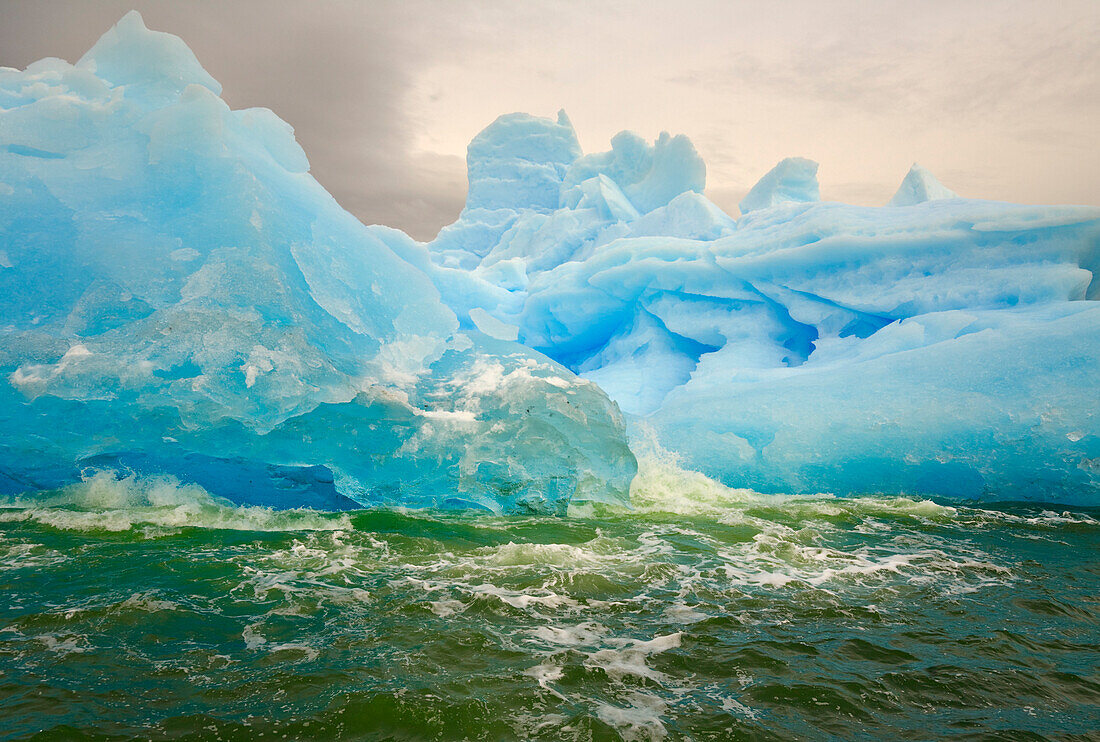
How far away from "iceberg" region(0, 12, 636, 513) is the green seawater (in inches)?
29.8

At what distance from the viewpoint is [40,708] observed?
2.26 m

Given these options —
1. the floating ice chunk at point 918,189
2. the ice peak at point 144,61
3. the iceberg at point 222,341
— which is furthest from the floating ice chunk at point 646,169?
the ice peak at point 144,61

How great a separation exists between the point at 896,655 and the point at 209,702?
2877mm

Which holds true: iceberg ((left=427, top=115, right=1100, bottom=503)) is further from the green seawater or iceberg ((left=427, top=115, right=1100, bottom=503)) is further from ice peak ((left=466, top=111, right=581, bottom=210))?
ice peak ((left=466, top=111, right=581, bottom=210))

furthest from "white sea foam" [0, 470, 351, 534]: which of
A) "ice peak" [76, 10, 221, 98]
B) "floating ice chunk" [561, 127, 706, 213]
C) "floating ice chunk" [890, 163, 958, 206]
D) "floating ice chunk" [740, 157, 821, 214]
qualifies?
"floating ice chunk" [561, 127, 706, 213]

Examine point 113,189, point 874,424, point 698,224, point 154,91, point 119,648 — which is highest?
point 698,224

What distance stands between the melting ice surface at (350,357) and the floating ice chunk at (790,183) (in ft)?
17.8

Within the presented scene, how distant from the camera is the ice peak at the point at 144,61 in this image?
22.4 feet

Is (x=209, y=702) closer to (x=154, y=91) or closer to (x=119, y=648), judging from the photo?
(x=119, y=648)

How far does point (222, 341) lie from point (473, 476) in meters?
2.47

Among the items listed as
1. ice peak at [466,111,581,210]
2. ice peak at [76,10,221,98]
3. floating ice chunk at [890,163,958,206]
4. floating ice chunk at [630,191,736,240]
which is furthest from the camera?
ice peak at [466,111,581,210]

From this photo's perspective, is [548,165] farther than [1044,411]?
Yes

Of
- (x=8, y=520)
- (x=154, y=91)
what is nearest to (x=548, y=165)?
(x=154, y=91)

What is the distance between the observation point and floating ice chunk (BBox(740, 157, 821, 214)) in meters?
14.2
